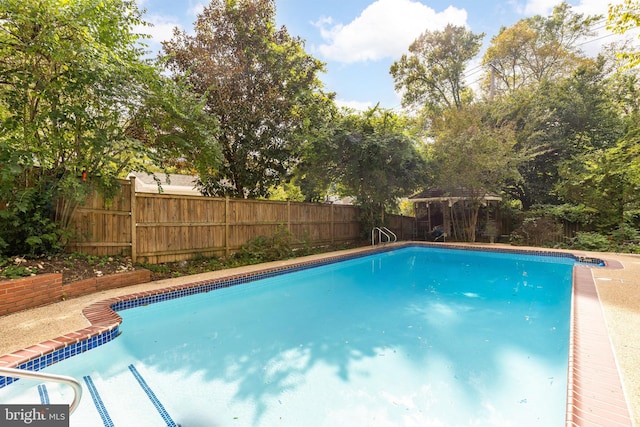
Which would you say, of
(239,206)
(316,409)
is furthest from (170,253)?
(316,409)

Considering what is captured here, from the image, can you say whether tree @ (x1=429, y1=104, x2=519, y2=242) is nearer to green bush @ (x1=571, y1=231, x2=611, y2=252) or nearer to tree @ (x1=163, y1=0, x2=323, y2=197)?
green bush @ (x1=571, y1=231, x2=611, y2=252)

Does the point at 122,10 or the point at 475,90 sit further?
the point at 475,90

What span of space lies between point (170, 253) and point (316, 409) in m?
5.43

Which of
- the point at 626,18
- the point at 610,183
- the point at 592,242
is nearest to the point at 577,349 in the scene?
the point at 626,18

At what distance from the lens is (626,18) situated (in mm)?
4406

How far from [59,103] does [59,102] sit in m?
0.09

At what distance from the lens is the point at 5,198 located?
4.32 metres

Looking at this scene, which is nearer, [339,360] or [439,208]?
[339,360]

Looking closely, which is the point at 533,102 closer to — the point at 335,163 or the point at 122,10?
the point at 335,163

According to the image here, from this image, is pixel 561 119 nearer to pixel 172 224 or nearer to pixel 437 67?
pixel 437 67

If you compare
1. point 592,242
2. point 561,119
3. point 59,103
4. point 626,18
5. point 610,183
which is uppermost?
Result: point 561,119

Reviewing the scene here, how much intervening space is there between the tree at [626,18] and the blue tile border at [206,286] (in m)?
5.59

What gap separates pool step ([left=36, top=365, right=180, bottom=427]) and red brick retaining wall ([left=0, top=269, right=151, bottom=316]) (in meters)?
1.81

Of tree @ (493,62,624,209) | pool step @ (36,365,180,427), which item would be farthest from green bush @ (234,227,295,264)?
tree @ (493,62,624,209)
